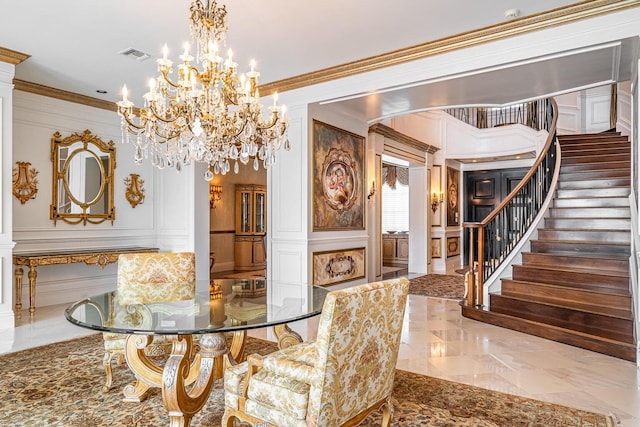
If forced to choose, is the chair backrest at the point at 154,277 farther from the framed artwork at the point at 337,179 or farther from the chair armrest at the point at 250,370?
the framed artwork at the point at 337,179

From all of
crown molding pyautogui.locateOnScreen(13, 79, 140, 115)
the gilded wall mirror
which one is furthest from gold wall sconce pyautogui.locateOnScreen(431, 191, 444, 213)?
the gilded wall mirror

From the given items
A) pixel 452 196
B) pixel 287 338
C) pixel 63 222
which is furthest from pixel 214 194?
pixel 287 338

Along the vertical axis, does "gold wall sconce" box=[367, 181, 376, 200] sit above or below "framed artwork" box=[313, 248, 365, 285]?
above

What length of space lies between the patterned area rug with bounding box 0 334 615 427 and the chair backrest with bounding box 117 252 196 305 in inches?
24.3

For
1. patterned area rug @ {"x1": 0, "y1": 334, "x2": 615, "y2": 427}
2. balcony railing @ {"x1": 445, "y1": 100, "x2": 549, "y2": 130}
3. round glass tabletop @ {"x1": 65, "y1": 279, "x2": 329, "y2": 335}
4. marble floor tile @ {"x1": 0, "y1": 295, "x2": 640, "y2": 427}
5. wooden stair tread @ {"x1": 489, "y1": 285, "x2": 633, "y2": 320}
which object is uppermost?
balcony railing @ {"x1": 445, "y1": 100, "x2": 549, "y2": 130}

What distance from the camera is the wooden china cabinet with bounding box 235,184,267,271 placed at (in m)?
9.66

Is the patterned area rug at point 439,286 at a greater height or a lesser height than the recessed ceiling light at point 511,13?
lesser

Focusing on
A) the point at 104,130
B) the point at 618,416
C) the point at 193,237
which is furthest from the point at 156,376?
the point at 104,130

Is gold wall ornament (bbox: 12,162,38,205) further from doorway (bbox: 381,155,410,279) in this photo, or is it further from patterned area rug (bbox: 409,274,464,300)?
doorway (bbox: 381,155,410,279)

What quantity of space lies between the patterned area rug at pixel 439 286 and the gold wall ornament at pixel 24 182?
5.64 meters

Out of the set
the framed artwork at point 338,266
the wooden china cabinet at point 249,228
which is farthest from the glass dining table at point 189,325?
the wooden china cabinet at point 249,228

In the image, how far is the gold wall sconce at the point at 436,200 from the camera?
9525 mm

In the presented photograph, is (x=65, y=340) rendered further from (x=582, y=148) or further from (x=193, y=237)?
(x=582, y=148)

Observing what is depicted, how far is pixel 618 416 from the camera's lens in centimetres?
254
